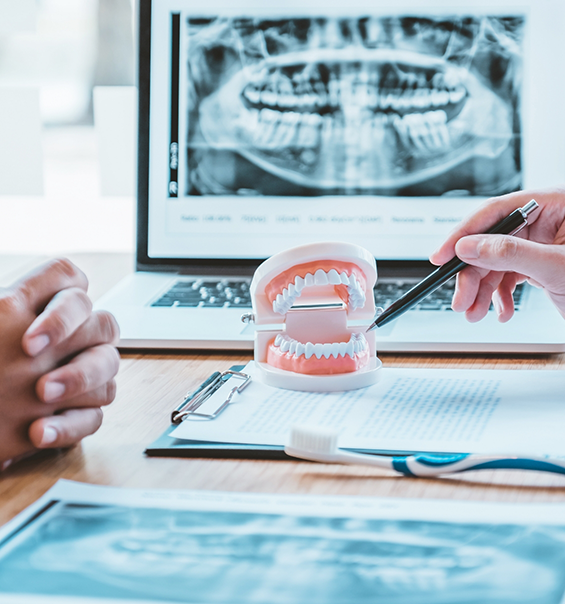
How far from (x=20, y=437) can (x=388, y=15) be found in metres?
1.07

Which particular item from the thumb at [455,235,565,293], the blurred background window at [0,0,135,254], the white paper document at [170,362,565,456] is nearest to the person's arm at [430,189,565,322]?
the thumb at [455,235,565,293]

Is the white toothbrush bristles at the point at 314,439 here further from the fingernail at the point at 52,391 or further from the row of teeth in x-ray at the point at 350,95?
the row of teeth in x-ray at the point at 350,95

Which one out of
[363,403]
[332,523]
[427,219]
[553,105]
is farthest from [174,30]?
[332,523]

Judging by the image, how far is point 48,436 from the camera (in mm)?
622

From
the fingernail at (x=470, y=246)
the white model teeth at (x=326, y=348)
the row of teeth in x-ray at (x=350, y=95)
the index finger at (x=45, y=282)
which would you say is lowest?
the white model teeth at (x=326, y=348)

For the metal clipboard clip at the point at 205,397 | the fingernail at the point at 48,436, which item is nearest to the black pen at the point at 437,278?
the metal clipboard clip at the point at 205,397

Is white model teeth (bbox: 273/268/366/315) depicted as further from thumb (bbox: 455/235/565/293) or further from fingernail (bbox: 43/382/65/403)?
fingernail (bbox: 43/382/65/403)

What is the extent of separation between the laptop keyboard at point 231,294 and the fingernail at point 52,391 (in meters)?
0.50

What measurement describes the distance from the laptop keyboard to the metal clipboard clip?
315 mm

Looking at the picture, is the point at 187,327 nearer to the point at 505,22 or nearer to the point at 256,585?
the point at 256,585

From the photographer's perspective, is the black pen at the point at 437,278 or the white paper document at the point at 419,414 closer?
the white paper document at the point at 419,414

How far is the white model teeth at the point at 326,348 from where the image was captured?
0.81 meters

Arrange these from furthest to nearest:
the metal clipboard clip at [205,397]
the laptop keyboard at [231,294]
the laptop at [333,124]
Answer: the laptop at [333,124], the laptop keyboard at [231,294], the metal clipboard clip at [205,397]

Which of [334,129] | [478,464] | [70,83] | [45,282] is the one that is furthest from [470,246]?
[70,83]
